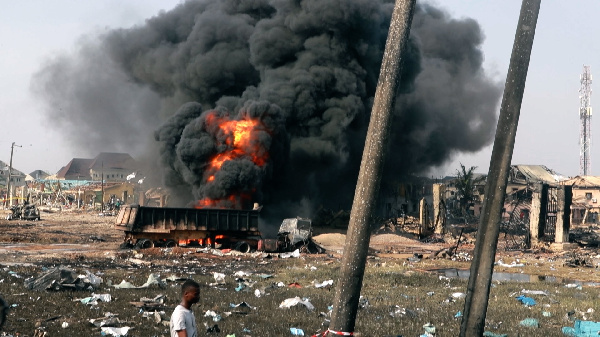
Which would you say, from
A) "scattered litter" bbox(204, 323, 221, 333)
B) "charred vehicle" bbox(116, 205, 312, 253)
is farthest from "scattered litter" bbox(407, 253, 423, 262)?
"scattered litter" bbox(204, 323, 221, 333)

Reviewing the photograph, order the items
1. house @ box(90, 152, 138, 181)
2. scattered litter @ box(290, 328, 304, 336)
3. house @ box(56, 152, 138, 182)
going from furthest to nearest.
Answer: house @ box(56, 152, 138, 182) → house @ box(90, 152, 138, 181) → scattered litter @ box(290, 328, 304, 336)

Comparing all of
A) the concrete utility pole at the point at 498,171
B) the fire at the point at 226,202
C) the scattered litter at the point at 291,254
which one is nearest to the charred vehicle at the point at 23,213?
the fire at the point at 226,202

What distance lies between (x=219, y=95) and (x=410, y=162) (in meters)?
20.9

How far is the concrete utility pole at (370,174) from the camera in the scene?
634 centimetres

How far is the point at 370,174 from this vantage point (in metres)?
6.34

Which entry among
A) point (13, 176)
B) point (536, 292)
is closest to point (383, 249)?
→ point (536, 292)

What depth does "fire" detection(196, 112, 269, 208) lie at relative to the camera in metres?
46.8

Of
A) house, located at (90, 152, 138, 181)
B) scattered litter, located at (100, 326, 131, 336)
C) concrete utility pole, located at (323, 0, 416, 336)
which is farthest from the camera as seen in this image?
house, located at (90, 152, 138, 181)

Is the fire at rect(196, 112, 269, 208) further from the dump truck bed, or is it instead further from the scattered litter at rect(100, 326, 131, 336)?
the scattered litter at rect(100, 326, 131, 336)

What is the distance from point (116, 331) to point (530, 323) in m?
8.03

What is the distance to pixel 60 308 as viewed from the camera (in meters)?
13.3

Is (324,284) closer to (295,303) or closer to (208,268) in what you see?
(295,303)

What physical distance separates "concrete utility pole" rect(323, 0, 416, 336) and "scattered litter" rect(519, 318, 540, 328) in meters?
7.78

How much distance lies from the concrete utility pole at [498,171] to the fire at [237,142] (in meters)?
38.3
